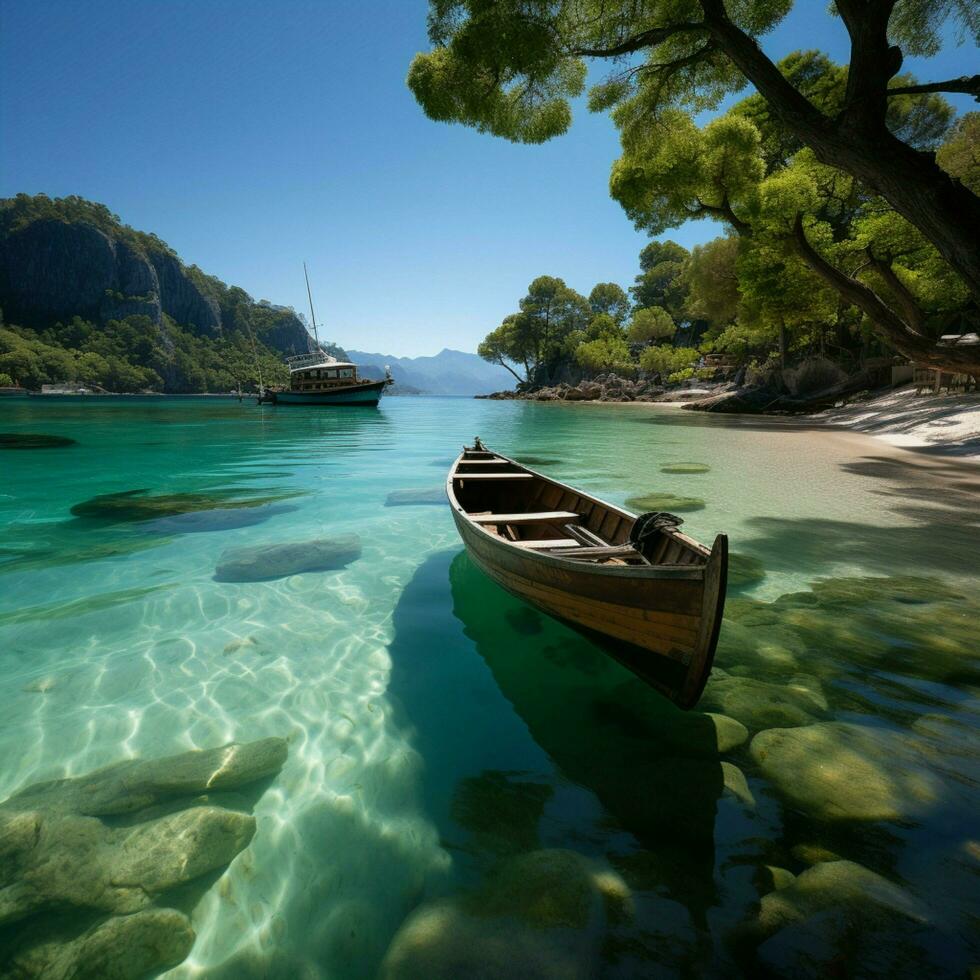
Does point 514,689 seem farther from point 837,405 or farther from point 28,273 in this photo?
point 28,273

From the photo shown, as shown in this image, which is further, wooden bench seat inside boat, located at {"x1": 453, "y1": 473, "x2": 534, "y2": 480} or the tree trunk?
wooden bench seat inside boat, located at {"x1": 453, "y1": 473, "x2": 534, "y2": 480}

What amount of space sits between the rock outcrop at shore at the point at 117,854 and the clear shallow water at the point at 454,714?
178 millimetres

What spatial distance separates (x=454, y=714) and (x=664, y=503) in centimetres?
759

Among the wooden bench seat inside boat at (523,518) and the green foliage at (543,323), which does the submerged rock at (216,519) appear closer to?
the wooden bench seat inside boat at (523,518)

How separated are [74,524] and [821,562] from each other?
42.2 ft

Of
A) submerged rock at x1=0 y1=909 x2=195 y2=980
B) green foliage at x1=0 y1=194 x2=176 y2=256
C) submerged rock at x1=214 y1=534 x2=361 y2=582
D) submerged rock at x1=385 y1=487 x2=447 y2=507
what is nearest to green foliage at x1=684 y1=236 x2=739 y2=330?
submerged rock at x1=385 y1=487 x2=447 y2=507

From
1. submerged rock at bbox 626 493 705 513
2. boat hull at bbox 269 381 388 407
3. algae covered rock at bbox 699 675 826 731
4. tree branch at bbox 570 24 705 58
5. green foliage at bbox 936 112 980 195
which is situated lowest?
algae covered rock at bbox 699 675 826 731

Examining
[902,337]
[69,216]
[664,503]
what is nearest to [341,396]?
[664,503]

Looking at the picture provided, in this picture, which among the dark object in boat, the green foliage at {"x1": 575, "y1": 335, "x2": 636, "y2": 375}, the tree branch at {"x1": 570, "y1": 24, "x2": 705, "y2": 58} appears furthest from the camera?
the green foliage at {"x1": 575, "y1": 335, "x2": 636, "y2": 375}

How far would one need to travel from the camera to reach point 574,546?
16.6ft

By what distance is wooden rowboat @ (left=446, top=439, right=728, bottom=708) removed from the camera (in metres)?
2.98

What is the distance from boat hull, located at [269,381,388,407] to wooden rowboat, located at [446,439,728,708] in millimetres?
44874

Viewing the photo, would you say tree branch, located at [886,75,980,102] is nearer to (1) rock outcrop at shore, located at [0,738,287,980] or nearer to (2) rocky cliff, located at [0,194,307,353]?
(1) rock outcrop at shore, located at [0,738,287,980]

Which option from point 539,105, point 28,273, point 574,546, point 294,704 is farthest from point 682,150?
point 28,273
